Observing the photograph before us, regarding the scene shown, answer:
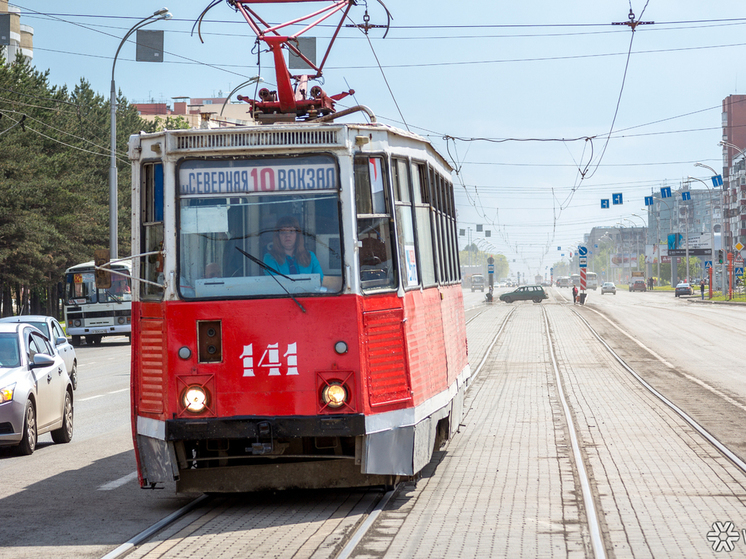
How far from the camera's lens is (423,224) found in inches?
333

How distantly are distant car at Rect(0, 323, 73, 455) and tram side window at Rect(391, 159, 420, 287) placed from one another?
5.28 metres

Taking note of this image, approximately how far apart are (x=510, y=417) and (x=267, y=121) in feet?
20.4

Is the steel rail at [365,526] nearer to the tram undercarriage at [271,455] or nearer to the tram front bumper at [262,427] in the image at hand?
the tram undercarriage at [271,455]

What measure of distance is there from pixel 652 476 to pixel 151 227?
188 inches

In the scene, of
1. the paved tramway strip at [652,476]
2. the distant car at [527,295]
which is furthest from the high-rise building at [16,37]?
the paved tramway strip at [652,476]

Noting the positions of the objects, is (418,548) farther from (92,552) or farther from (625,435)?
(625,435)

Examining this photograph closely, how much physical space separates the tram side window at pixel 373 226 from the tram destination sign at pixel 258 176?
238mm

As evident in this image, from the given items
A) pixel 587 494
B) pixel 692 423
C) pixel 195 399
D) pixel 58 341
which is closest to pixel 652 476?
pixel 587 494

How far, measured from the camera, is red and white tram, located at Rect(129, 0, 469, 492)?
7184 mm

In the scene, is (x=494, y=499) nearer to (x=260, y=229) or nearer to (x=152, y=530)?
(x=152, y=530)

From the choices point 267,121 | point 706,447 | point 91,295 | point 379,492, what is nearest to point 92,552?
point 379,492

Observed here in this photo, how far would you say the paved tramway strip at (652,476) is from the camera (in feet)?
21.6

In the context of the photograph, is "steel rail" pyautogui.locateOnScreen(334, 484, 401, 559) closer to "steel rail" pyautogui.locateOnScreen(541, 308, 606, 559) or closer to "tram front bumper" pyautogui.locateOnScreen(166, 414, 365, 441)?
"tram front bumper" pyautogui.locateOnScreen(166, 414, 365, 441)

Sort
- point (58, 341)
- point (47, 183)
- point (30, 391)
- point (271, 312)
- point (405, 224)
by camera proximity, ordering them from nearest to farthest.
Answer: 1. point (271, 312)
2. point (405, 224)
3. point (30, 391)
4. point (58, 341)
5. point (47, 183)
